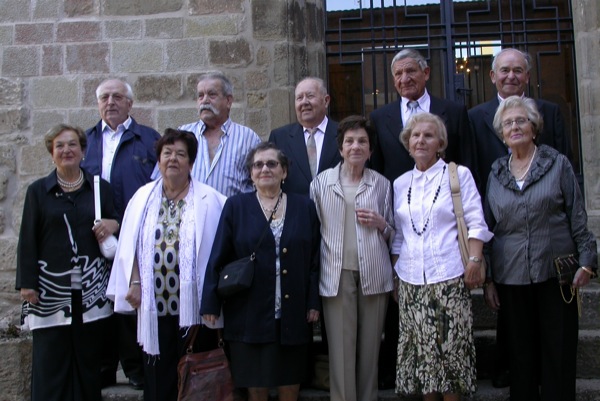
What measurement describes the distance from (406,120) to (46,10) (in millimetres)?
3823

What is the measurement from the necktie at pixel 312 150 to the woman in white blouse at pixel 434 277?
769 millimetres

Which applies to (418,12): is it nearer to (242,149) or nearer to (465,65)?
(465,65)

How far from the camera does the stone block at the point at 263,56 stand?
5965mm

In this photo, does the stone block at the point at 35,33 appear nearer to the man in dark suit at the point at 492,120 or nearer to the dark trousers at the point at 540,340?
the man in dark suit at the point at 492,120

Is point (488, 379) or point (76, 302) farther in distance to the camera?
point (488, 379)

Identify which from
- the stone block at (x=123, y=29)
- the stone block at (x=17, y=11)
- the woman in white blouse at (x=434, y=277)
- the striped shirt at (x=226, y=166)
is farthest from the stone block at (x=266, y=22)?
the woman in white blouse at (x=434, y=277)

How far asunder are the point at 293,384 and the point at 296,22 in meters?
3.58

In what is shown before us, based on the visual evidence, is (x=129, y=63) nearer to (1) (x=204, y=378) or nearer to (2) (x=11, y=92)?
(2) (x=11, y=92)

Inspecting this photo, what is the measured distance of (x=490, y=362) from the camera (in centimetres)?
439

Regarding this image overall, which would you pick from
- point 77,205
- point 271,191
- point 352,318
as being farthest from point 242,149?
point 352,318

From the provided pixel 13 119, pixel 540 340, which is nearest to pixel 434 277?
pixel 540 340

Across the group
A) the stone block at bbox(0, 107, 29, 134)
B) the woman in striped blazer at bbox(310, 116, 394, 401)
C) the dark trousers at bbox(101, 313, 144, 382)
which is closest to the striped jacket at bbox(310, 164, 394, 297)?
the woman in striped blazer at bbox(310, 116, 394, 401)

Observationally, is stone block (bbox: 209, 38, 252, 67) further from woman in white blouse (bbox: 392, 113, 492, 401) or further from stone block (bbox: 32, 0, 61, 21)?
woman in white blouse (bbox: 392, 113, 492, 401)

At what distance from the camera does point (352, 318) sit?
377 cm
